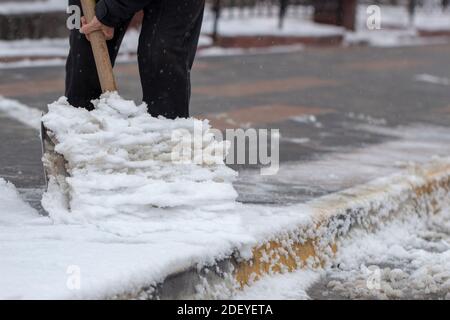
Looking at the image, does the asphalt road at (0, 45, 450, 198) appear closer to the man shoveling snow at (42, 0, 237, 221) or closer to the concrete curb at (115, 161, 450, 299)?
the concrete curb at (115, 161, 450, 299)

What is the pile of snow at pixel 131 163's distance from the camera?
143 inches

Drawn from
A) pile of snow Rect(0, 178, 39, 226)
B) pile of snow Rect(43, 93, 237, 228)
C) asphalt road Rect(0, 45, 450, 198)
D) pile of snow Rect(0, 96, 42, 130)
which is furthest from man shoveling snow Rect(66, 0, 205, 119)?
pile of snow Rect(0, 96, 42, 130)

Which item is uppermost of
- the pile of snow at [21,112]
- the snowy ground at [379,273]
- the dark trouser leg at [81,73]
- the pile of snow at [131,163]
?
the dark trouser leg at [81,73]

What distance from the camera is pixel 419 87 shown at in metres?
9.85

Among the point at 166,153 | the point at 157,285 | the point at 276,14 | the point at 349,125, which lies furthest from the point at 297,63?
A: the point at 157,285

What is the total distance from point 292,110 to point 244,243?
13.4 feet

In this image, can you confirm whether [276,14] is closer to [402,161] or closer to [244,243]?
[402,161]

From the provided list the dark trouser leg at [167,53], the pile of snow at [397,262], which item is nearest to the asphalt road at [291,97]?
the pile of snow at [397,262]

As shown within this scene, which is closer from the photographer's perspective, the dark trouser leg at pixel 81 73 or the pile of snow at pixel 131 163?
the pile of snow at pixel 131 163

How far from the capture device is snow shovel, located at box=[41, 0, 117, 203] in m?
3.82

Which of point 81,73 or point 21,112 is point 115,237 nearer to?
point 81,73

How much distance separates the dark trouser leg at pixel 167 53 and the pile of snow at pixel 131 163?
169 millimetres

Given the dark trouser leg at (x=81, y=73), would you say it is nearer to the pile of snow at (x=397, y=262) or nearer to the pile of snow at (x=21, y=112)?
the pile of snow at (x=397, y=262)
